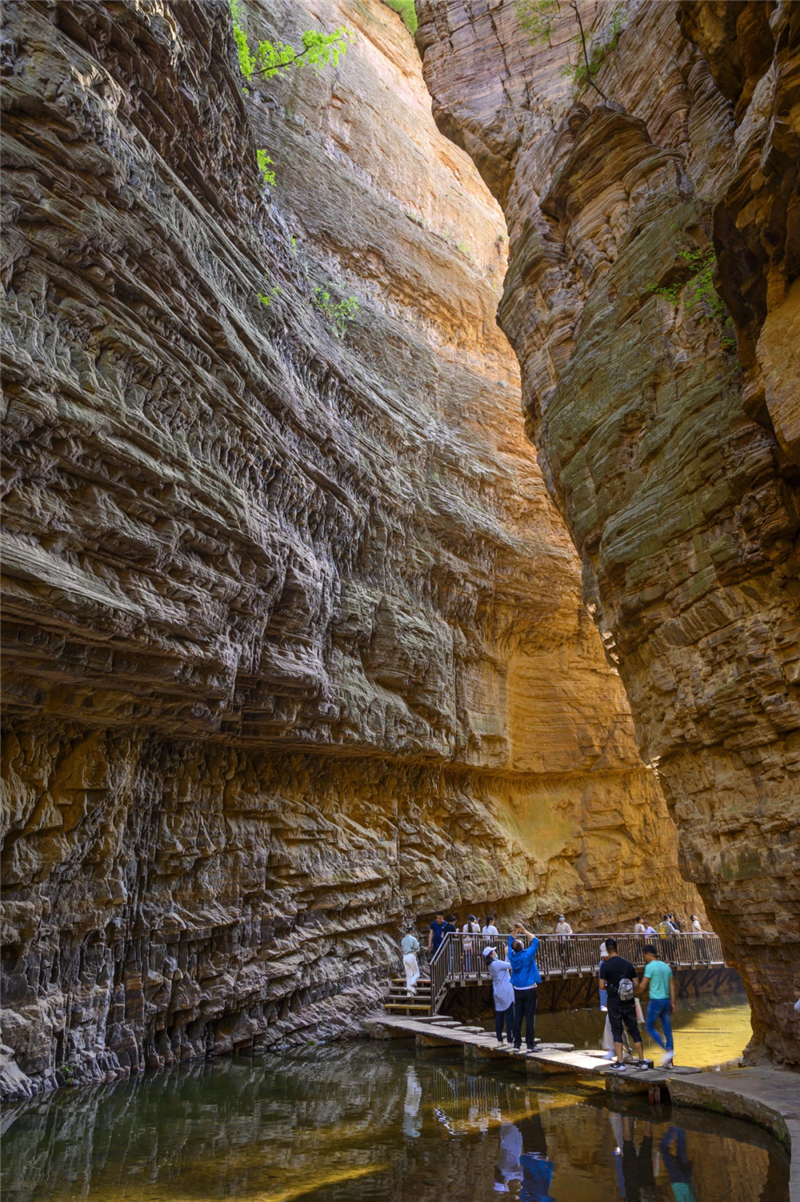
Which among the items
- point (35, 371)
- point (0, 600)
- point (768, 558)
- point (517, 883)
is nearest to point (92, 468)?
point (35, 371)

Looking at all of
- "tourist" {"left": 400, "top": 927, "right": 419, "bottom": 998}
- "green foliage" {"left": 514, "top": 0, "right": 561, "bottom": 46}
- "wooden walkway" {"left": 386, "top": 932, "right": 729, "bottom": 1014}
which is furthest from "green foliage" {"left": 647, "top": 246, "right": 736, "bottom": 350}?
"tourist" {"left": 400, "top": 927, "right": 419, "bottom": 998}

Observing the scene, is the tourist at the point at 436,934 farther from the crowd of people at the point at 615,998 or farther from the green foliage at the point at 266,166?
the green foliage at the point at 266,166

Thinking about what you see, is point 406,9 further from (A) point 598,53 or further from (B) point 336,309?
(A) point 598,53

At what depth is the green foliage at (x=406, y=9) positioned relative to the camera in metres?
32.5

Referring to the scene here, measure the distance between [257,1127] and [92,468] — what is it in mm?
7961

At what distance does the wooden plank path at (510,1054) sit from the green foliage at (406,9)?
1448 inches

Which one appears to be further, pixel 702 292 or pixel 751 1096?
pixel 702 292

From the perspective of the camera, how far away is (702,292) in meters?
11.4

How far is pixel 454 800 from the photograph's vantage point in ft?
74.1

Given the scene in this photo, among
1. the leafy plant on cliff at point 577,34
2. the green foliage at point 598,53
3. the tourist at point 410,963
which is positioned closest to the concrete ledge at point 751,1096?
the tourist at point 410,963

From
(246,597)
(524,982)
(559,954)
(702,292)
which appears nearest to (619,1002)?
(524,982)

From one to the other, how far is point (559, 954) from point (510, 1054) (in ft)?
26.6

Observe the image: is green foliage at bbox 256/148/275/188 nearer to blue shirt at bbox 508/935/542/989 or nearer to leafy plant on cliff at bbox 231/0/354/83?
leafy plant on cliff at bbox 231/0/354/83

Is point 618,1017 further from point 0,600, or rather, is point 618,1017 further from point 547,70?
point 547,70
